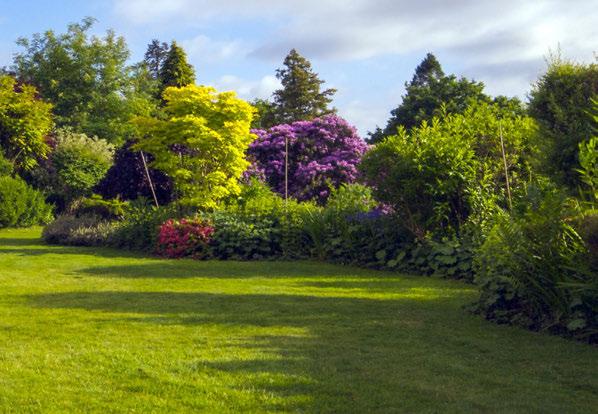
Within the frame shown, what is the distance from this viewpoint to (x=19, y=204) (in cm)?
2289

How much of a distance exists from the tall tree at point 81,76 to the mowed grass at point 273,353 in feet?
100

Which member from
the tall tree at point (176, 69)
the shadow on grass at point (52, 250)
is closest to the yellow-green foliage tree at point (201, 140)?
the shadow on grass at point (52, 250)

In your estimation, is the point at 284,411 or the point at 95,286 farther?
the point at 95,286

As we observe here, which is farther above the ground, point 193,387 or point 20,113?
point 20,113

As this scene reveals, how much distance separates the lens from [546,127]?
27.3 ft

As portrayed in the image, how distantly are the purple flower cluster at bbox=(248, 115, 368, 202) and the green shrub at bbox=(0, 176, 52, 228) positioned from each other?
24.2 feet

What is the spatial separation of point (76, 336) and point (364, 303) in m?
3.37

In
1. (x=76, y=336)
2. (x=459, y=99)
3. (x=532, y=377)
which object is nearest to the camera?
(x=532, y=377)

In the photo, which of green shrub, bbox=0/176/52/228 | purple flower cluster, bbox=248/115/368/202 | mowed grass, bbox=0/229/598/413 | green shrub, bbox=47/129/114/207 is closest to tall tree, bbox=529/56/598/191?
mowed grass, bbox=0/229/598/413

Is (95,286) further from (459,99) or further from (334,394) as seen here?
(459,99)

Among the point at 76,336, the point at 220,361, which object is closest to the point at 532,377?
the point at 220,361

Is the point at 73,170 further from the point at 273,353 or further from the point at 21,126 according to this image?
the point at 273,353

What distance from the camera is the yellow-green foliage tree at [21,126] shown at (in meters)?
25.0

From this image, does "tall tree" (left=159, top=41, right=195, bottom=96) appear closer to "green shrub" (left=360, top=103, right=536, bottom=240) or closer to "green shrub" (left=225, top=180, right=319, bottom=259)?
"green shrub" (left=225, top=180, right=319, bottom=259)
